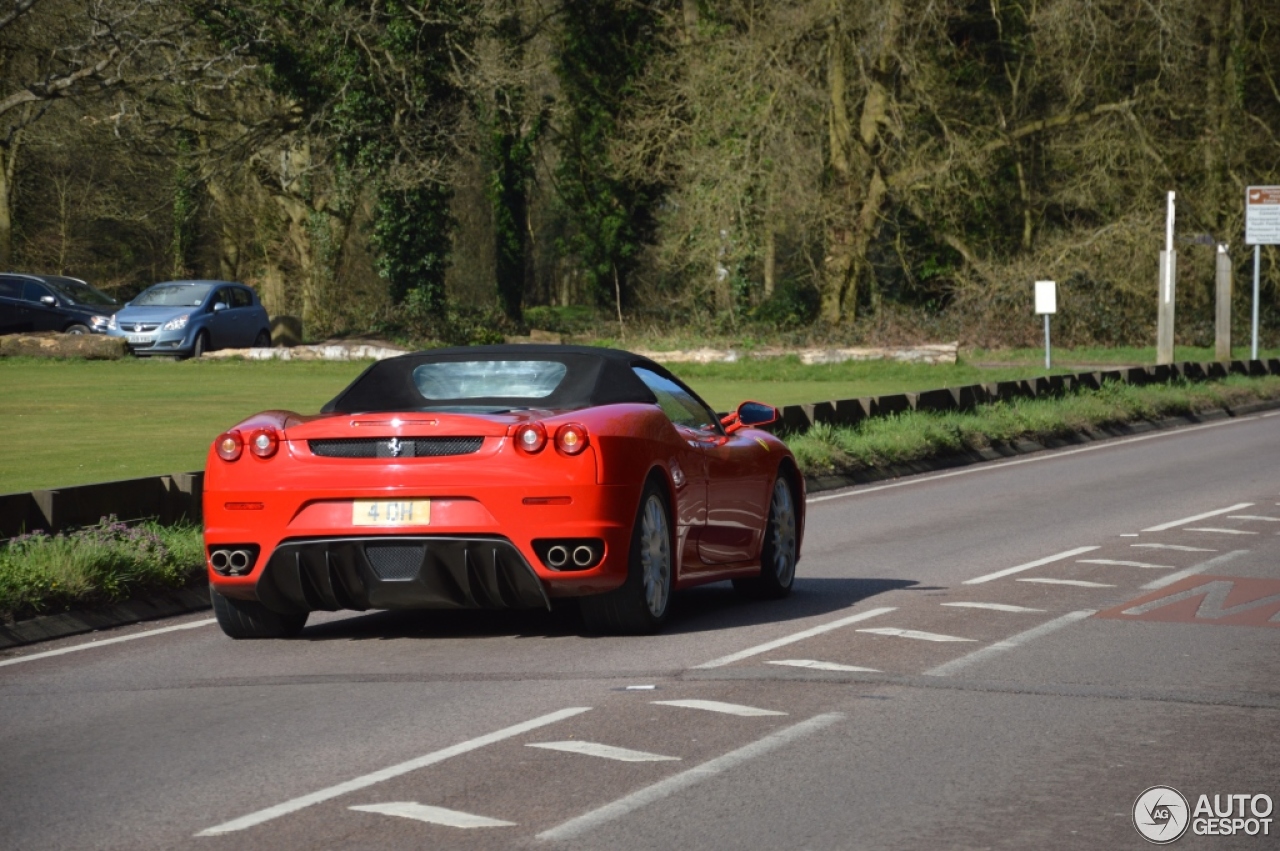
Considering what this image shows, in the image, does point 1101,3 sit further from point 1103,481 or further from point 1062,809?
point 1062,809

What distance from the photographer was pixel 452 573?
919 cm

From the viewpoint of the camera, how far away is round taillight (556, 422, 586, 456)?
30.4ft

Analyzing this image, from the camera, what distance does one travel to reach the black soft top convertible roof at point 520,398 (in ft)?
33.2

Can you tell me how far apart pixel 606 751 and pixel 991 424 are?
19.9 metres

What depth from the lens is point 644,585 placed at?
971 cm

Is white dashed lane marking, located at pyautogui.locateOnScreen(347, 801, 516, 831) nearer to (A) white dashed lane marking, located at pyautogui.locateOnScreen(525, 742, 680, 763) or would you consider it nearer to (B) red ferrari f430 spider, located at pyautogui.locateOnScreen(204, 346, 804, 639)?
(A) white dashed lane marking, located at pyautogui.locateOnScreen(525, 742, 680, 763)

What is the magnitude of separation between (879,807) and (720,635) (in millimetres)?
3898

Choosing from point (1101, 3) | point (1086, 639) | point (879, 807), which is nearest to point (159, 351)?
point (1101, 3)

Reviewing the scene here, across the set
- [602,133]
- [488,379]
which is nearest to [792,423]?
[488,379]

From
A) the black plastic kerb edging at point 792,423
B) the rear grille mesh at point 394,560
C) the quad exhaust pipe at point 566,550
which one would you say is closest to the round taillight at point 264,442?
the rear grille mesh at point 394,560

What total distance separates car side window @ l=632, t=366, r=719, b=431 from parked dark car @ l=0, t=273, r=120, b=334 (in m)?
32.0

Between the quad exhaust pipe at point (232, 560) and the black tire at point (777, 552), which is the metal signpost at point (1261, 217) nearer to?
the black tire at point (777, 552)

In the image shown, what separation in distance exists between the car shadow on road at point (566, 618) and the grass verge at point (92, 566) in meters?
1.21

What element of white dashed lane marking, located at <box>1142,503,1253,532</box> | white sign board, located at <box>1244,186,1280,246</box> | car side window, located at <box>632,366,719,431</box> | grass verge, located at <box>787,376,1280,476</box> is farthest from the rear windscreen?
white sign board, located at <box>1244,186,1280,246</box>
